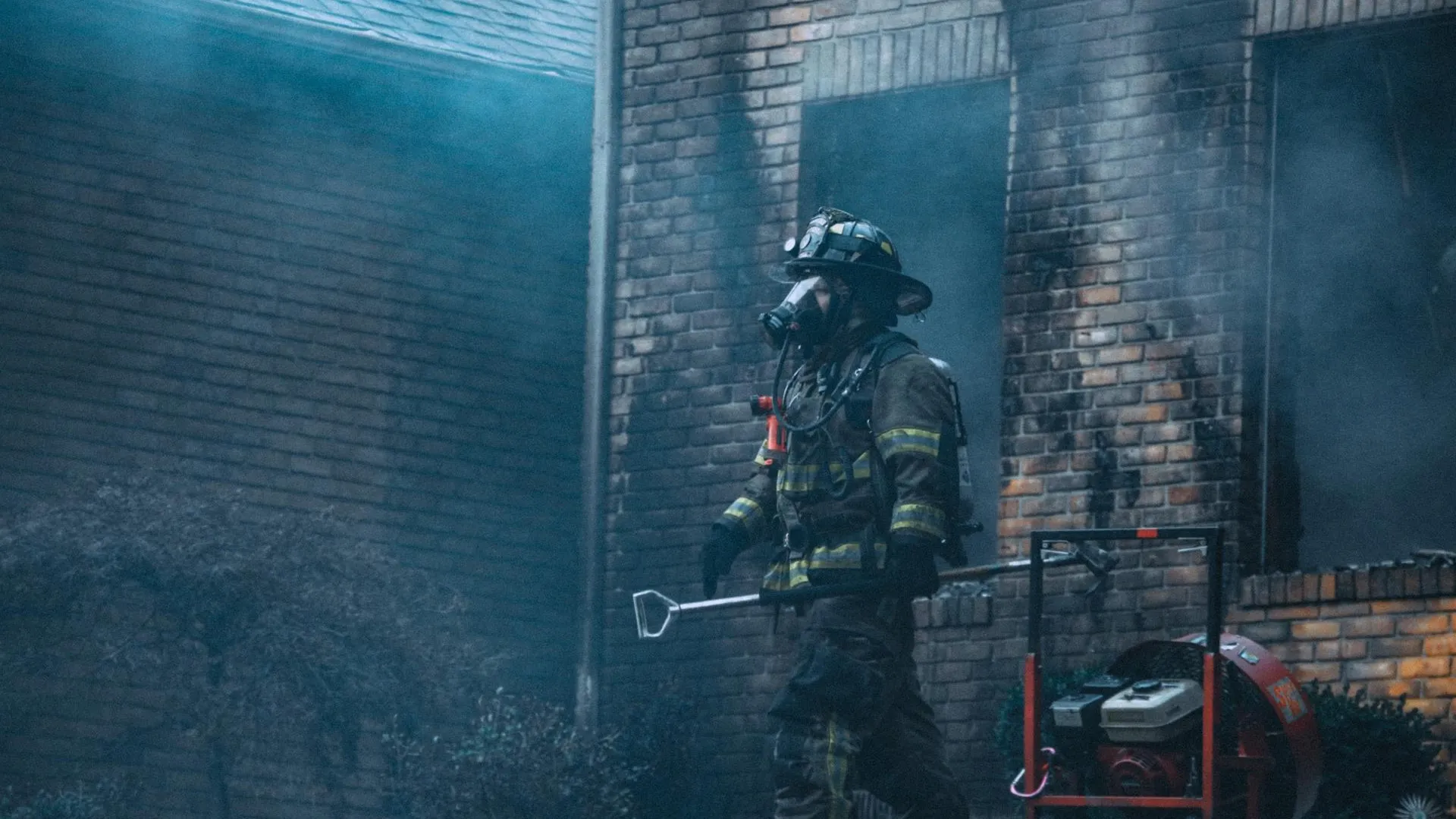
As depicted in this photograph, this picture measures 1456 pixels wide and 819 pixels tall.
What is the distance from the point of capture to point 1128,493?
9703 mm

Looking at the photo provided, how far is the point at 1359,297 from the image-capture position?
380 inches

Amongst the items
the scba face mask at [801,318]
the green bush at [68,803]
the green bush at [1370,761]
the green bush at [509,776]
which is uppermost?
the scba face mask at [801,318]

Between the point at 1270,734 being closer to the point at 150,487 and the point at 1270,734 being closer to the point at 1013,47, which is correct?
the point at 1013,47

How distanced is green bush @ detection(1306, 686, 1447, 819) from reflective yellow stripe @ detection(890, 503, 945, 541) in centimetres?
182

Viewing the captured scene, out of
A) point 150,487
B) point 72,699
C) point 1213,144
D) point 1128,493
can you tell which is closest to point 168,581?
point 150,487

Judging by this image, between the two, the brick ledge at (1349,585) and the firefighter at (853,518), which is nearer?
the firefighter at (853,518)

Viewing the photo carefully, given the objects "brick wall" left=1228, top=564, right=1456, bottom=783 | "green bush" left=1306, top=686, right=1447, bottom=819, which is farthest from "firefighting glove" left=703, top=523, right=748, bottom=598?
"brick wall" left=1228, top=564, right=1456, bottom=783

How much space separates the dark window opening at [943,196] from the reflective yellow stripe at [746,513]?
2647mm

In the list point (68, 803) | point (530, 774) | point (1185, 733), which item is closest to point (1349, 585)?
point (1185, 733)

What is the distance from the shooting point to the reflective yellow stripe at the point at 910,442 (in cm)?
757

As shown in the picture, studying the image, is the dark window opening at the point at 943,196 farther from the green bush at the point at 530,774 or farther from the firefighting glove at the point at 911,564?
the firefighting glove at the point at 911,564

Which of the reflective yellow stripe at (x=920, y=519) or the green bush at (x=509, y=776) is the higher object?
the reflective yellow stripe at (x=920, y=519)

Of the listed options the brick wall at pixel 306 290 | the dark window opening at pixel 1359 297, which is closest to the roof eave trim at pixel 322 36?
the brick wall at pixel 306 290

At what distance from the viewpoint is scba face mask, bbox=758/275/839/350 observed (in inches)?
310
